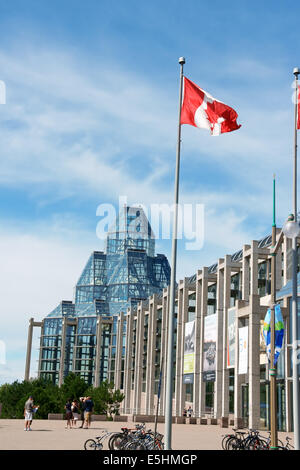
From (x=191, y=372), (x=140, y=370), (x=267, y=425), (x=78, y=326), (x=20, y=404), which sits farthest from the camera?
(x=78, y=326)

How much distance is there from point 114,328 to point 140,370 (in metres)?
35.8

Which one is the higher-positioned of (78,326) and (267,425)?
(78,326)

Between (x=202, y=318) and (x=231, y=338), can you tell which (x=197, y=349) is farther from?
(x=231, y=338)

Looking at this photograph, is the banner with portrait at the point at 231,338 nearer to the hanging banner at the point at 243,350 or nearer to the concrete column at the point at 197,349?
the hanging banner at the point at 243,350

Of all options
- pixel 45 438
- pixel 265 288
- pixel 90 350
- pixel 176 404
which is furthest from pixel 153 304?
pixel 45 438

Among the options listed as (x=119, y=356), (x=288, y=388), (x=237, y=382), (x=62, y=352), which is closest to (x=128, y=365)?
(x=119, y=356)

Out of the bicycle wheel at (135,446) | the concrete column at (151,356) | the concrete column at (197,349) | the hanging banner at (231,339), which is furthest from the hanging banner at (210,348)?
the bicycle wheel at (135,446)

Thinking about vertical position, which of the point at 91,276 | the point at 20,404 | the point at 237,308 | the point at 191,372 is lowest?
the point at 20,404

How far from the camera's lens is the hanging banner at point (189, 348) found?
68375mm

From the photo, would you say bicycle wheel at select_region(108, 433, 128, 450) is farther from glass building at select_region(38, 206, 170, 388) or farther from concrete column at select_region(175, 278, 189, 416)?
glass building at select_region(38, 206, 170, 388)

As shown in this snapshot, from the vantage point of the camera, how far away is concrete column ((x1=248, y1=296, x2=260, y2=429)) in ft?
157

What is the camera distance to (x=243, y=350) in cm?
5128
